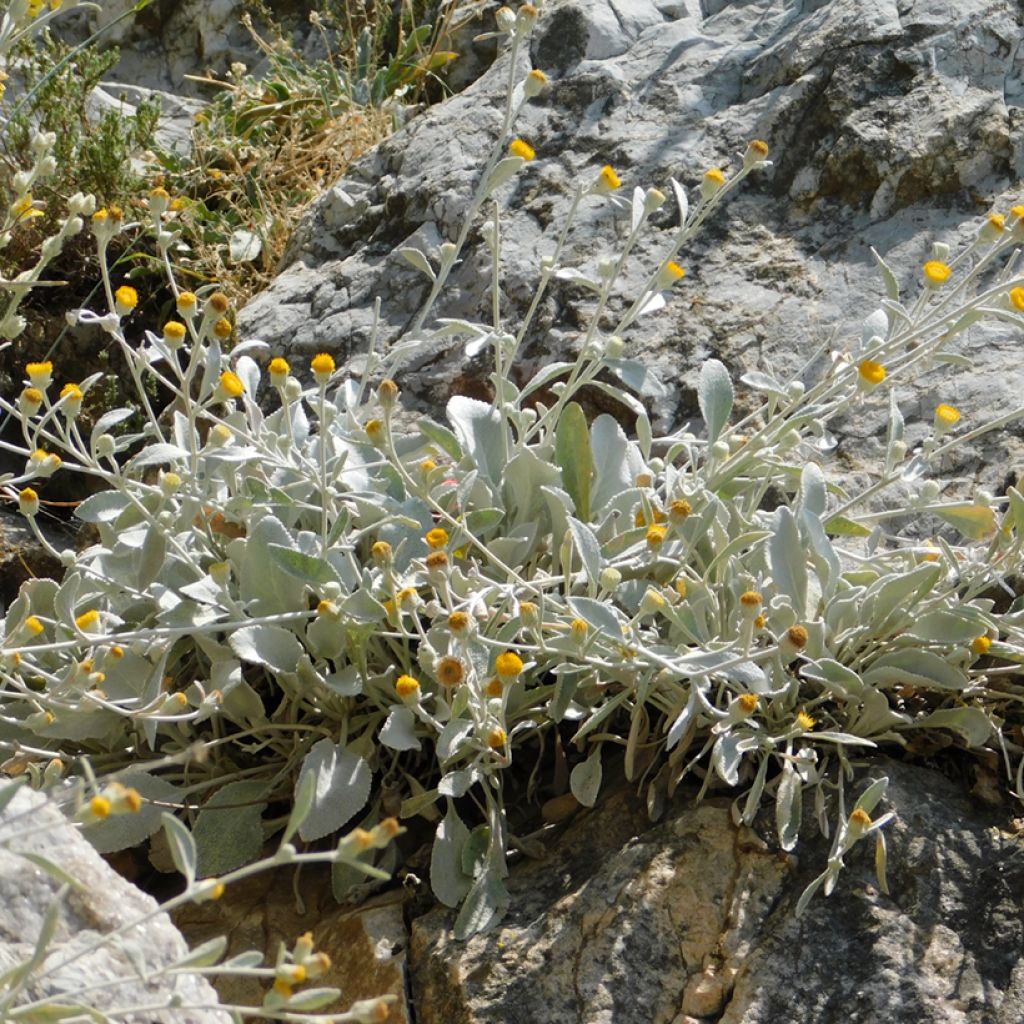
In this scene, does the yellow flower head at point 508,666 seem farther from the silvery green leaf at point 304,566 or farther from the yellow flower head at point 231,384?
the yellow flower head at point 231,384

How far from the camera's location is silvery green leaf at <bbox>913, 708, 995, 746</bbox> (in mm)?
1996

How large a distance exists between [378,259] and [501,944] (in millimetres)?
1790

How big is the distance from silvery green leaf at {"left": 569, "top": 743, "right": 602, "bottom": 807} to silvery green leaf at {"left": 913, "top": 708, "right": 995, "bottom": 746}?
1.58ft

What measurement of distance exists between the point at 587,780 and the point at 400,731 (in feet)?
0.93

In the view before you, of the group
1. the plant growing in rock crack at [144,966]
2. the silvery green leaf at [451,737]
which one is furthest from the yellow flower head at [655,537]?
the plant growing in rock crack at [144,966]

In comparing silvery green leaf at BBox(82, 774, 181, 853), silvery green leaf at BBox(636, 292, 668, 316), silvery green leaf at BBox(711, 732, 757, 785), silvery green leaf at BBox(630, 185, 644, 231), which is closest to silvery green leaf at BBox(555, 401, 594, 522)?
silvery green leaf at BBox(636, 292, 668, 316)

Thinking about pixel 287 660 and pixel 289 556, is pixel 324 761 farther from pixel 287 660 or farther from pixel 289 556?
pixel 289 556

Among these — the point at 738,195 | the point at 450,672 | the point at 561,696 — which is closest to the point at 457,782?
the point at 561,696

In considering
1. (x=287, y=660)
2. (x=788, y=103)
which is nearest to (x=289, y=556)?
(x=287, y=660)

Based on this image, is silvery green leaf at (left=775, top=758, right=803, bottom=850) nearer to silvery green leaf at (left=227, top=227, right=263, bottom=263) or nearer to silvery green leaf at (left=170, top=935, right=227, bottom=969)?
silvery green leaf at (left=170, top=935, right=227, bottom=969)

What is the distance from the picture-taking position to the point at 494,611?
2.08 m

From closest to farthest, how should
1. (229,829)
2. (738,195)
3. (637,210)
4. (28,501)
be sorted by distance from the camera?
1. (28,501)
2. (229,829)
3. (637,210)
4. (738,195)

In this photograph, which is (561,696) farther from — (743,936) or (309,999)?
(309,999)

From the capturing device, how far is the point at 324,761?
2.03m
